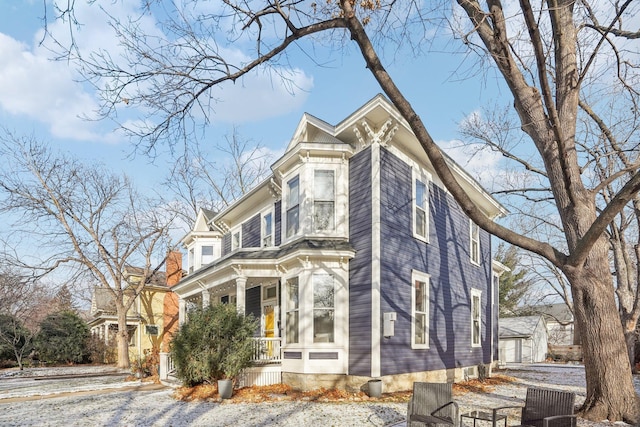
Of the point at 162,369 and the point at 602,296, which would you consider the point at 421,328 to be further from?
the point at 162,369

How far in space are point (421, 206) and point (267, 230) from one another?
17.9ft

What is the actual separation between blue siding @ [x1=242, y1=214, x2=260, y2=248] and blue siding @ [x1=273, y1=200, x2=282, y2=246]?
1.83 metres

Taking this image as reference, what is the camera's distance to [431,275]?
13.4 meters

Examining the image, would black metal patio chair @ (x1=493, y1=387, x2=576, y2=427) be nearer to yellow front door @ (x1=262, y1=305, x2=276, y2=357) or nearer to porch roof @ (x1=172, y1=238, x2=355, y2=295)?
porch roof @ (x1=172, y1=238, x2=355, y2=295)

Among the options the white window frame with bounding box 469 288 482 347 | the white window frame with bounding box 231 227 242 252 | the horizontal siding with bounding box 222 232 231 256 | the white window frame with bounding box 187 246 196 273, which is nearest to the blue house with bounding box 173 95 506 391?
the white window frame with bounding box 469 288 482 347

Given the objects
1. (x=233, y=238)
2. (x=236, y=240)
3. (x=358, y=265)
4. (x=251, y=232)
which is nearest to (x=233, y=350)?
A: (x=358, y=265)

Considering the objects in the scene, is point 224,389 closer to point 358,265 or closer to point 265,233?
point 358,265

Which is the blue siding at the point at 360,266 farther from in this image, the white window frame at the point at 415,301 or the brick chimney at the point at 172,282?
the brick chimney at the point at 172,282

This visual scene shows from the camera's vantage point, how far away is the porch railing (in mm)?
12117

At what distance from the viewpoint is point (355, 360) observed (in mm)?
10977

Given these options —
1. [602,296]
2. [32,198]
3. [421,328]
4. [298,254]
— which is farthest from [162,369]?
[32,198]

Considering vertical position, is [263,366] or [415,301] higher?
[415,301]

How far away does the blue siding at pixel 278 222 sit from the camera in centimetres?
1457

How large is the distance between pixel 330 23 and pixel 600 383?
745 cm
